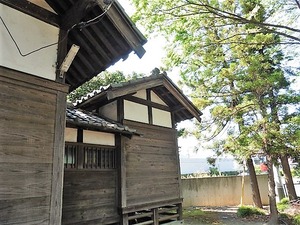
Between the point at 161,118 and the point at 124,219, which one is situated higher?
the point at 161,118

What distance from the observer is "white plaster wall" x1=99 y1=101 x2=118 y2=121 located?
7.24 meters

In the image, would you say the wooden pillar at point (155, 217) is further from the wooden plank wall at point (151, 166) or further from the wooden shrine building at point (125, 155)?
the wooden plank wall at point (151, 166)

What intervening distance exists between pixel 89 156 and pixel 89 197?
3.16 ft

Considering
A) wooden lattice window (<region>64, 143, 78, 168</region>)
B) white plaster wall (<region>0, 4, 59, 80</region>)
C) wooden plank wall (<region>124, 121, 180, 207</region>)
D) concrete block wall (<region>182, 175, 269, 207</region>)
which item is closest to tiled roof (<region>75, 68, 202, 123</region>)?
Result: wooden plank wall (<region>124, 121, 180, 207</region>)

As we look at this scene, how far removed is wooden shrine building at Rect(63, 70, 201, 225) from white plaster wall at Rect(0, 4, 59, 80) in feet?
5.24

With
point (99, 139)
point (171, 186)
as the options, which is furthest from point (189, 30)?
point (171, 186)

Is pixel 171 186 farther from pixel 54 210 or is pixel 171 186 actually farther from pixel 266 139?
pixel 54 210

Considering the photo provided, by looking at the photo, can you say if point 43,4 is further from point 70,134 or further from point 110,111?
point 110,111

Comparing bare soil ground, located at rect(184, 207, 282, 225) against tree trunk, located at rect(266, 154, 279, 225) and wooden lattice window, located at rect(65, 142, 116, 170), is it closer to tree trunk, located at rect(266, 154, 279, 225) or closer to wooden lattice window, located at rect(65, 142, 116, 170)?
tree trunk, located at rect(266, 154, 279, 225)

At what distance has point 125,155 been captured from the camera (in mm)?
6691

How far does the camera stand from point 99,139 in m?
6.20

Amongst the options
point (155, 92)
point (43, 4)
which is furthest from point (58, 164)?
point (155, 92)

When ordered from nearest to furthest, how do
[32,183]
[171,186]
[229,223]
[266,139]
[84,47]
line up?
[32,183]
[84,47]
[171,186]
[266,139]
[229,223]

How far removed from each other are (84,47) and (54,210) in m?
3.01
